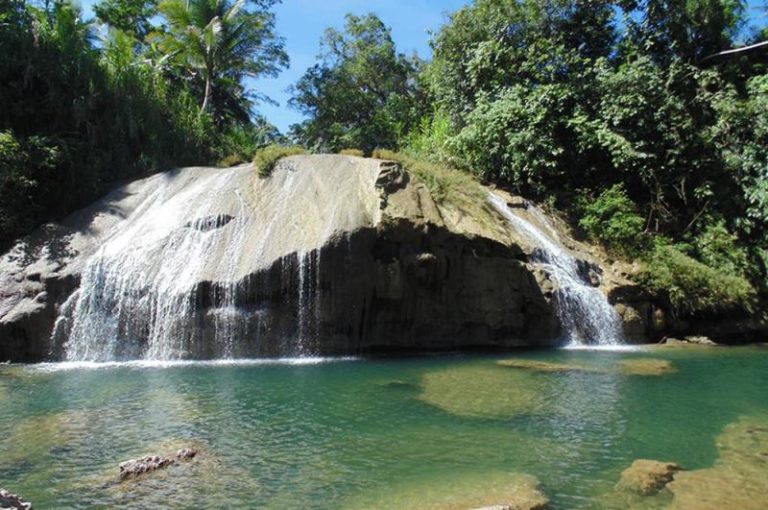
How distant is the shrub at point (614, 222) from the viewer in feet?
55.6

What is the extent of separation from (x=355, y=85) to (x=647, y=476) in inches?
1139

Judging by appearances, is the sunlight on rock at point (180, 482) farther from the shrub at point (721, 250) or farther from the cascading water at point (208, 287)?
the shrub at point (721, 250)

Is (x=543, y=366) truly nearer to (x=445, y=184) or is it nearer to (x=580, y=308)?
(x=580, y=308)

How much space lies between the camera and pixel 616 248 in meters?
17.0

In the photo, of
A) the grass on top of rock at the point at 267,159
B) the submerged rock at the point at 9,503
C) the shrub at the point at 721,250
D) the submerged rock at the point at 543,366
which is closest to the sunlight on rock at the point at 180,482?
the submerged rock at the point at 9,503

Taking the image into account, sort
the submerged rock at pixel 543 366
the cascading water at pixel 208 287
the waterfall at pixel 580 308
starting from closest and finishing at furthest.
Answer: the submerged rock at pixel 543 366, the cascading water at pixel 208 287, the waterfall at pixel 580 308

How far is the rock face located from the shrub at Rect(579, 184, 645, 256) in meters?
3.18

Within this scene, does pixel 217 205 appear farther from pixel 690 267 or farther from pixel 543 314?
pixel 690 267

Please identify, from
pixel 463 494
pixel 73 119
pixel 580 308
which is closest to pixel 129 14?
pixel 73 119

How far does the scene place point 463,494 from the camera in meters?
5.52

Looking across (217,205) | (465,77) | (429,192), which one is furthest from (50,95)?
(465,77)

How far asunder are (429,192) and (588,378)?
21.4ft

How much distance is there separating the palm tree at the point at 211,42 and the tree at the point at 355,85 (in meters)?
3.56

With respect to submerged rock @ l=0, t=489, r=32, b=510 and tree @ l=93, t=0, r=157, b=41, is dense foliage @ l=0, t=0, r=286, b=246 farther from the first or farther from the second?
submerged rock @ l=0, t=489, r=32, b=510
